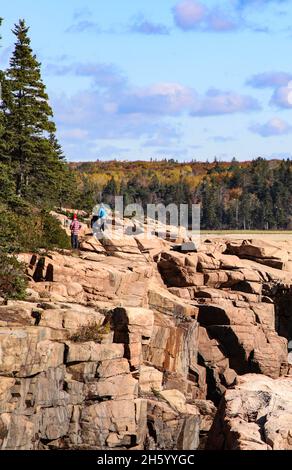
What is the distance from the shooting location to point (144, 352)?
33094 millimetres

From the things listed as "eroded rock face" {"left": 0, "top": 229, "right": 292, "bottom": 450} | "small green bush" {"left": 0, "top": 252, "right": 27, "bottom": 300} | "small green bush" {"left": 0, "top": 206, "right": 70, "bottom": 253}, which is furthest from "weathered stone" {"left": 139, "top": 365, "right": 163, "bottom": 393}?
"small green bush" {"left": 0, "top": 206, "right": 70, "bottom": 253}

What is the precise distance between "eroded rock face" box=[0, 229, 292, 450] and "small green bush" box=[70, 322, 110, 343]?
0.45ft

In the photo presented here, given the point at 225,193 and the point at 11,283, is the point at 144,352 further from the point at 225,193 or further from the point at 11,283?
the point at 225,193

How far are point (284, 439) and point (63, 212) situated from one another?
27.3 metres

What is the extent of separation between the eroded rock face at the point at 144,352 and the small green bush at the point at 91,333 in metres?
0.14

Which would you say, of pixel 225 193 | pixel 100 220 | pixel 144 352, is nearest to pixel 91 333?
pixel 144 352

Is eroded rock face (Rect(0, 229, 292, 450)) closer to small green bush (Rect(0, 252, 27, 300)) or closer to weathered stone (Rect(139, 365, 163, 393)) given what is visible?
weathered stone (Rect(139, 365, 163, 393))

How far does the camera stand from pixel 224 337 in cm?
3941

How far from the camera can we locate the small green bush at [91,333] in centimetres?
2844

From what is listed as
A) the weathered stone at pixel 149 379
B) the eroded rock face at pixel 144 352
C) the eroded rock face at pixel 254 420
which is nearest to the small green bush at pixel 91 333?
the eroded rock face at pixel 144 352

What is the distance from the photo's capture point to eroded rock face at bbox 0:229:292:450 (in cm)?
2647

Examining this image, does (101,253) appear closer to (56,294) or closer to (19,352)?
(56,294)

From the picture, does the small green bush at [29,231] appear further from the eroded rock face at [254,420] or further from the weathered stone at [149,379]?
the eroded rock face at [254,420]

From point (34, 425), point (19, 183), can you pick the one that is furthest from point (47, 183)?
point (34, 425)
